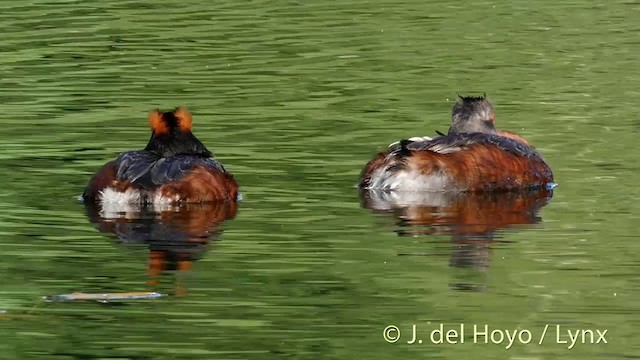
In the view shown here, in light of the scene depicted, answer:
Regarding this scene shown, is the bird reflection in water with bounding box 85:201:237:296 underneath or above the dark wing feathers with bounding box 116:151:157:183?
underneath

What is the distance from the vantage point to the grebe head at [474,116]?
1733 cm

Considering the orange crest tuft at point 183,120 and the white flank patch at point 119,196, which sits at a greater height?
the orange crest tuft at point 183,120

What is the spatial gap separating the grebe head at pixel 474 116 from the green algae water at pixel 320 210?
82cm

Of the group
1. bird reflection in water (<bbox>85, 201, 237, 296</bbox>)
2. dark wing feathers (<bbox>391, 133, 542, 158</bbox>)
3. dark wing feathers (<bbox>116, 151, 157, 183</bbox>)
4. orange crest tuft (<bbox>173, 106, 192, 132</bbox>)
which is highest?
orange crest tuft (<bbox>173, 106, 192, 132</bbox>)

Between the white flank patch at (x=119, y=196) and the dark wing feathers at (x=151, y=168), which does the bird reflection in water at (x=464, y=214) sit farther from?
the white flank patch at (x=119, y=196)

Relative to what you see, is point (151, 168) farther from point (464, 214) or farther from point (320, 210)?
point (464, 214)

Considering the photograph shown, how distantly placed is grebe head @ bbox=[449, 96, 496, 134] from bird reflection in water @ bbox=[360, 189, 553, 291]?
1.14 meters

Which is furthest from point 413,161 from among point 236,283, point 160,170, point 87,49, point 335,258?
point 87,49

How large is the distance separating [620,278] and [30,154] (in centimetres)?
777

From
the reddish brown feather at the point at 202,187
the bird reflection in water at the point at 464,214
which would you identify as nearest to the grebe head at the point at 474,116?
the bird reflection in water at the point at 464,214

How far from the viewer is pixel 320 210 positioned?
15211 mm

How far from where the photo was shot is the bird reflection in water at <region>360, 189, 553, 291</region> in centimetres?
1338

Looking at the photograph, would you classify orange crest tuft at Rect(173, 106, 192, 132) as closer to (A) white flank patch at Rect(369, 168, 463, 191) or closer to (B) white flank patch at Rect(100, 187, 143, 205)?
(B) white flank patch at Rect(100, 187, 143, 205)

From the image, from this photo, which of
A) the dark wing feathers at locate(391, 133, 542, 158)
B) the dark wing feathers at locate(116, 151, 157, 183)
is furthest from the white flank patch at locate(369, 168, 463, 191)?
the dark wing feathers at locate(116, 151, 157, 183)
